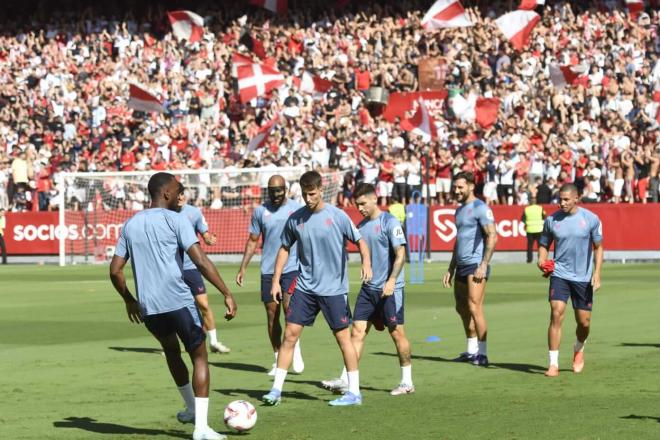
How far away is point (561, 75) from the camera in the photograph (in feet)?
136

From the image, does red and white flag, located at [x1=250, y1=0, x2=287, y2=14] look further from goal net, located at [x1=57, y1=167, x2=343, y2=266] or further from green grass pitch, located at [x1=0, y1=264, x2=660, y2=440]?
green grass pitch, located at [x1=0, y1=264, x2=660, y2=440]

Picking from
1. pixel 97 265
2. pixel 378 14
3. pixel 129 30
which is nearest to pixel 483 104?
pixel 378 14

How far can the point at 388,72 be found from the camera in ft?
154

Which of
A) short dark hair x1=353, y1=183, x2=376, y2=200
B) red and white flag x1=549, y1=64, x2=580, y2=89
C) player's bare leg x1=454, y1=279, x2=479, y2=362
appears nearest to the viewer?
short dark hair x1=353, y1=183, x2=376, y2=200

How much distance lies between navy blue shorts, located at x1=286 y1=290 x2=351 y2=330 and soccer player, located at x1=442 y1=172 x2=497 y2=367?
3490mm

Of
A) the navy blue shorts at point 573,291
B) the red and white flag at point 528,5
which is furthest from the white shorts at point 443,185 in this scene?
the navy blue shorts at point 573,291

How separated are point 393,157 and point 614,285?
48.5ft

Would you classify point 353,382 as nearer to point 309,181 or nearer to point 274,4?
point 309,181

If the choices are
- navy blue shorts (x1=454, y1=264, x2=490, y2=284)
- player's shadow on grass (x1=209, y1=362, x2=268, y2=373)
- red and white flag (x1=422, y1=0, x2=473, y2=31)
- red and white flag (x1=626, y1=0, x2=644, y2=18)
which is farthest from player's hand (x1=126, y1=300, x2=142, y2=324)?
red and white flag (x1=626, y1=0, x2=644, y2=18)

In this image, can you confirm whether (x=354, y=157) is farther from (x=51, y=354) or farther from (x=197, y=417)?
(x=197, y=417)

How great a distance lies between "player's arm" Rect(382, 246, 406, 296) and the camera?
1323 cm

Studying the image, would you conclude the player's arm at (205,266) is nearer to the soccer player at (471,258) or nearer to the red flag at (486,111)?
the soccer player at (471,258)

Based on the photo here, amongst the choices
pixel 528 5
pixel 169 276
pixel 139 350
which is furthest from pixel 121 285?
pixel 528 5

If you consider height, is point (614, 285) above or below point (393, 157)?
below
